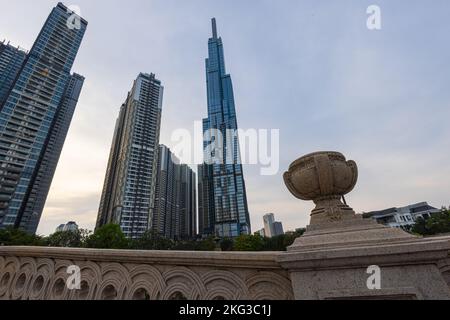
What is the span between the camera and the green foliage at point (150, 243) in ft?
144

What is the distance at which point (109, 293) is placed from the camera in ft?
7.77

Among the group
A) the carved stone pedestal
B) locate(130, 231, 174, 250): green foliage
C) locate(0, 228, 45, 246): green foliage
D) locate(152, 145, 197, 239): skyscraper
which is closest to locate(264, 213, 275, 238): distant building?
locate(152, 145, 197, 239): skyscraper

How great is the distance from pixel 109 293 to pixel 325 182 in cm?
277

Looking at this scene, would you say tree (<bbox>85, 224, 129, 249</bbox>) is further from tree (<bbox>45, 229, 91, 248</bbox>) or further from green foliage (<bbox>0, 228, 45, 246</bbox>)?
green foliage (<bbox>0, 228, 45, 246</bbox>)

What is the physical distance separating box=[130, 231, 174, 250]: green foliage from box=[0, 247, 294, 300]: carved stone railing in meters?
46.1

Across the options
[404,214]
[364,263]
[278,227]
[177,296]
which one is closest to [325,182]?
[364,263]

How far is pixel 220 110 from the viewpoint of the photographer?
106 m

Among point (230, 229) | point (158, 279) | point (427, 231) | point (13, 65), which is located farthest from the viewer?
point (230, 229)

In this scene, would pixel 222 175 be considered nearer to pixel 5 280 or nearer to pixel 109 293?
pixel 5 280

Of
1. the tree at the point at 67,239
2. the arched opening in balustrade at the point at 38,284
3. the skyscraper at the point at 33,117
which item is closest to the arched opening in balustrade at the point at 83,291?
the arched opening in balustrade at the point at 38,284
